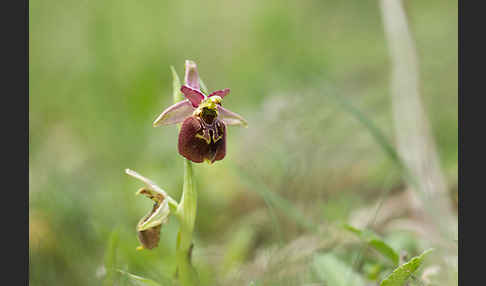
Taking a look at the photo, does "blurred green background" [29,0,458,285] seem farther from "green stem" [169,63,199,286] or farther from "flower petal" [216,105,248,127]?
"flower petal" [216,105,248,127]

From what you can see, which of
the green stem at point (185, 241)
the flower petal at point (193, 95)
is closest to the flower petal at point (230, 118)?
the flower petal at point (193, 95)

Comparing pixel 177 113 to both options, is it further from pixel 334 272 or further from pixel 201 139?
pixel 334 272

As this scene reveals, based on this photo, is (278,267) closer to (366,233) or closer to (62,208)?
(366,233)

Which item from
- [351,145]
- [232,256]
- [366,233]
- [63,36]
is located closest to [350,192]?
[351,145]

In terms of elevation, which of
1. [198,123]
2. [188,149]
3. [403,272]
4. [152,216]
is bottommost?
[403,272]

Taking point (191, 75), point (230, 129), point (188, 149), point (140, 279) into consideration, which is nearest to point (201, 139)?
point (188, 149)

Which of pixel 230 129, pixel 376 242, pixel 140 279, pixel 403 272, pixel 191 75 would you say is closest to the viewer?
pixel 403 272
